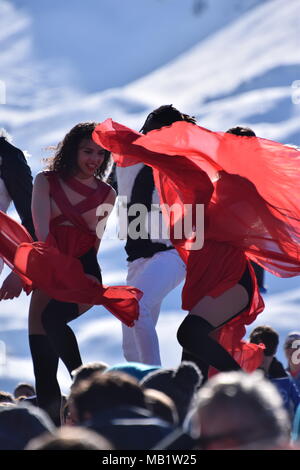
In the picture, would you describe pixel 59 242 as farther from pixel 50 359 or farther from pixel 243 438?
pixel 243 438

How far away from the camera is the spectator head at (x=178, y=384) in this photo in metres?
3.54

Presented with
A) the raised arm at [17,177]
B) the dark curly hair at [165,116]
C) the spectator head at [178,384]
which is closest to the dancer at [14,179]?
the raised arm at [17,177]

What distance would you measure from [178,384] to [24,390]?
3948 millimetres

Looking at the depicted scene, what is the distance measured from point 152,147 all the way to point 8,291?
3.69 ft

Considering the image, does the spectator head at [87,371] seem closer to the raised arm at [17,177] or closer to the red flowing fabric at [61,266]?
the red flowing fabric at [61,266]

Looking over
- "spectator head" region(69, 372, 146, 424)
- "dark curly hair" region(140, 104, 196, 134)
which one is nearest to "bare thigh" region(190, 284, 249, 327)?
"dark curly hair" region(140, 104, 196, 134)

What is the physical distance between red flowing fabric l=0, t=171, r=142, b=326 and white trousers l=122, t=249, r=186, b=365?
496 mm

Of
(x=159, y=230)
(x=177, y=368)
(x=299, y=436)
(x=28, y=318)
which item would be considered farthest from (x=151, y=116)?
(x=299, y=436)

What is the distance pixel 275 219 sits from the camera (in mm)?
4879

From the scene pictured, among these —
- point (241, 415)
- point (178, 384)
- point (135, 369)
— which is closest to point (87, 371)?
point (135, 369)

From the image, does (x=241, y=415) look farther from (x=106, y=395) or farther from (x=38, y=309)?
(x=38, y=309)

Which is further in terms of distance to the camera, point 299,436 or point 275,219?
point 275,219

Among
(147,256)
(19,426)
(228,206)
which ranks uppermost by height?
(228,206)

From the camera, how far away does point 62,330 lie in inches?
190
